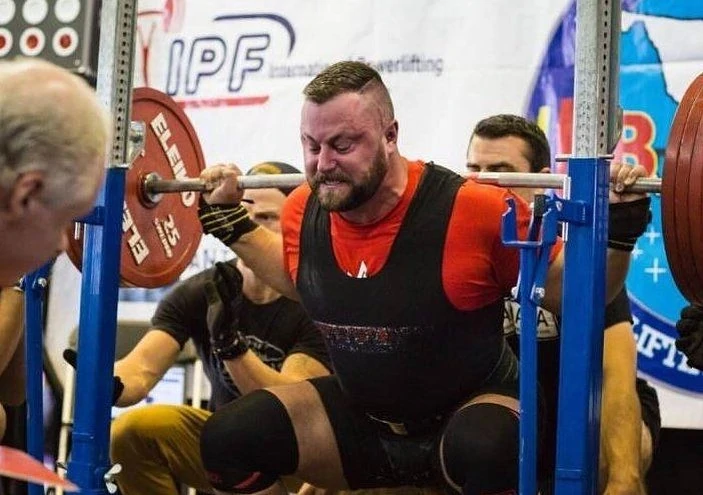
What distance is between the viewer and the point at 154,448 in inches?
150

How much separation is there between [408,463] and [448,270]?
1.64 feet

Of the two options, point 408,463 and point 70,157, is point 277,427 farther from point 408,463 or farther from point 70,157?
point 70,157

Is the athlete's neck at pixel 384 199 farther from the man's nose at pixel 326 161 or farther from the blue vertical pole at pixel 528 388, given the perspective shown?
the blue vertical pole at pixel 528 388

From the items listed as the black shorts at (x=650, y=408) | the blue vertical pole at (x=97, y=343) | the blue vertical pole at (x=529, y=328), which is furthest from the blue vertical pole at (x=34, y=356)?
the black shorts at (x=650, y=408)

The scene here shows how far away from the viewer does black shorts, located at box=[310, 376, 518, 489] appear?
9.68 ft

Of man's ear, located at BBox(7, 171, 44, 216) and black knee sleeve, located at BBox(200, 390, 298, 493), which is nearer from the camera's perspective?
man's ear, located at BBox(7, 171, 44, 216)

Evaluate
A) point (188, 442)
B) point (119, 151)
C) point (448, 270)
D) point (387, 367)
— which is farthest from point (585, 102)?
point (188, 442)

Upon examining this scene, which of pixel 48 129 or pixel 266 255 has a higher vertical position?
pixel 48 129

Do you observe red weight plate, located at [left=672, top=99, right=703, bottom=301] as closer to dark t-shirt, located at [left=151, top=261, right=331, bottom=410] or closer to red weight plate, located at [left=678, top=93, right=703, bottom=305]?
red weight plate, located at [left=678, top=93, right=703, bottom=305]

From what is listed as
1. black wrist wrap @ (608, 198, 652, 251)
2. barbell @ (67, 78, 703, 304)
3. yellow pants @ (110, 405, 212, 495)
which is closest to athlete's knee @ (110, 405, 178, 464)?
yellow pants @ (110, 405, 212, 495)

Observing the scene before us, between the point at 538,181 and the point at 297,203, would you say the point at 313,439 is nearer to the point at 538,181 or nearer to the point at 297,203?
the point at 297,203

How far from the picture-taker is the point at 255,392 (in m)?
3.00

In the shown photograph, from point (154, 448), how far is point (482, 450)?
59.0 inches

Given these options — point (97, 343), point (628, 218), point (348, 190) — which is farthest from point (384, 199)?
point (97, 343)
